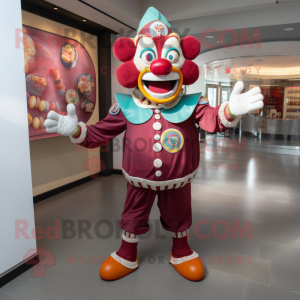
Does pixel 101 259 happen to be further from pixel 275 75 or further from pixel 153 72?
pixel 275 75

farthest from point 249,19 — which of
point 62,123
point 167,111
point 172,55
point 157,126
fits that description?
point 62,123

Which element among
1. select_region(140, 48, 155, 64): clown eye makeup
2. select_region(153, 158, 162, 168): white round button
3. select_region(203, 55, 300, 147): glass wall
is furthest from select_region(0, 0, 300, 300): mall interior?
select_region(203, 55, 300, 147): glass wall

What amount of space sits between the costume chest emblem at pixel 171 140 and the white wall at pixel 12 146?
3.12 ft

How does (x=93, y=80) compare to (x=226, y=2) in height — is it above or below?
below

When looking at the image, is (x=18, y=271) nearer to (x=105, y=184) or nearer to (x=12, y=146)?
(x=12, y=146)

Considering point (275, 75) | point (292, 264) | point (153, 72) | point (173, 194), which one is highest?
point (275, 75)

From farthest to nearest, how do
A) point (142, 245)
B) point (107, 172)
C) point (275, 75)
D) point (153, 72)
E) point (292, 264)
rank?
1. point (275, 75)
2. point (107, 172)
3. point (142, 245)
4. point (292, 264)
5. point (153, 72)

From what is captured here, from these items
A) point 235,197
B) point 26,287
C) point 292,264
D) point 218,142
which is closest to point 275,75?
point 218,142

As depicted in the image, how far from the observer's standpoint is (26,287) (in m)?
1.82

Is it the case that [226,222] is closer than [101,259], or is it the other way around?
[101,259]

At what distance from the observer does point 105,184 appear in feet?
13.2

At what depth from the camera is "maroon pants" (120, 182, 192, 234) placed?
191 cm

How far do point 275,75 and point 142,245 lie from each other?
6.55 meters

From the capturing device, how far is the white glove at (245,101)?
1.53 meters
